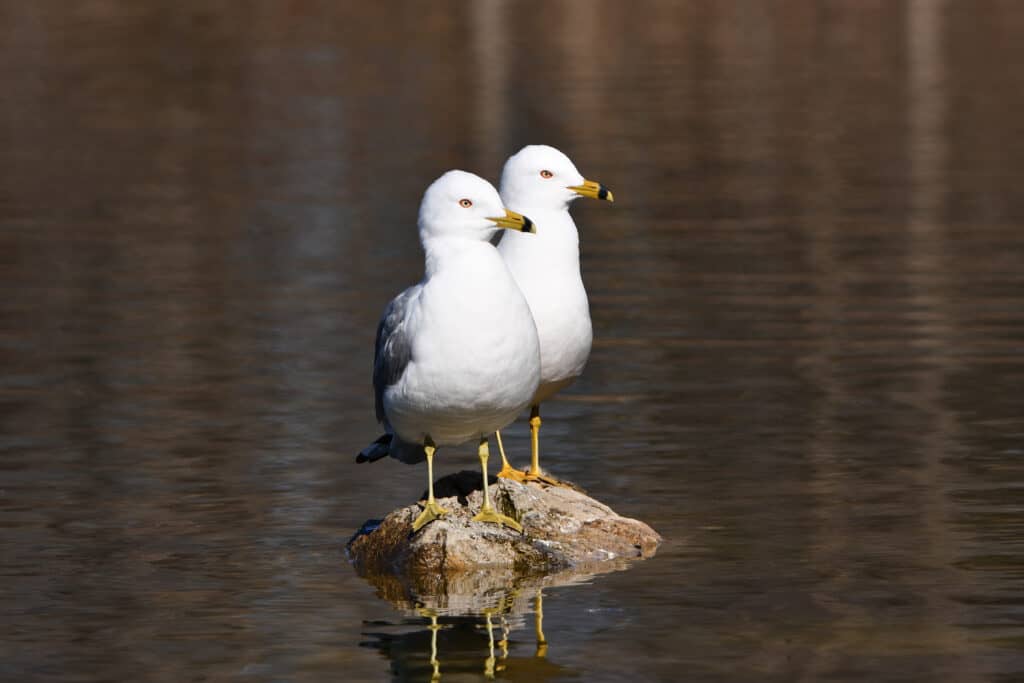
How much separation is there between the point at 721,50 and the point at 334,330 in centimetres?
3574

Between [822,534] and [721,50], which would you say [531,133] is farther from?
[822,534]

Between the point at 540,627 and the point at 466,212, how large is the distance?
2.17 m

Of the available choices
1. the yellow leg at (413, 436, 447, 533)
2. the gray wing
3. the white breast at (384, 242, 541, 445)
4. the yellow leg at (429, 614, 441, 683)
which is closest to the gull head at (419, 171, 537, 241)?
the white breast at (384, 242, 541, 445)

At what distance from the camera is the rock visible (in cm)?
1168

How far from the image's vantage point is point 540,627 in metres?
10.7

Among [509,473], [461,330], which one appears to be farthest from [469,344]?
[509,473]

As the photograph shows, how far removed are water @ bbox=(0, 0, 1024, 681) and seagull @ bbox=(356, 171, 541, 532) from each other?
1.01 metres

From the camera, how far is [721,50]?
2122 inches

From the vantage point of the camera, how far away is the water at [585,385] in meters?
10.7

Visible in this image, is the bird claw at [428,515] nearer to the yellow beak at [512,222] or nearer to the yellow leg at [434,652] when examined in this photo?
the yellow leg at [434,652]

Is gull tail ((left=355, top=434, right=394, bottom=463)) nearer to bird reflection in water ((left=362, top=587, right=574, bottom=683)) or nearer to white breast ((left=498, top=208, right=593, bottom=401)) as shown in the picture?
white breast ((left=498, top=208, right=593, bottom=401))

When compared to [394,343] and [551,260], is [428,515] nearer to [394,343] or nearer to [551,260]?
[394,343]

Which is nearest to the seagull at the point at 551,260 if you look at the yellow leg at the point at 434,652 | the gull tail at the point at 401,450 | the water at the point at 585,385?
the gull tail at the point at 401,450

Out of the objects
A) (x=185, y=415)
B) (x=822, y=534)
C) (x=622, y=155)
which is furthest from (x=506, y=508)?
(x=622, y=155)
